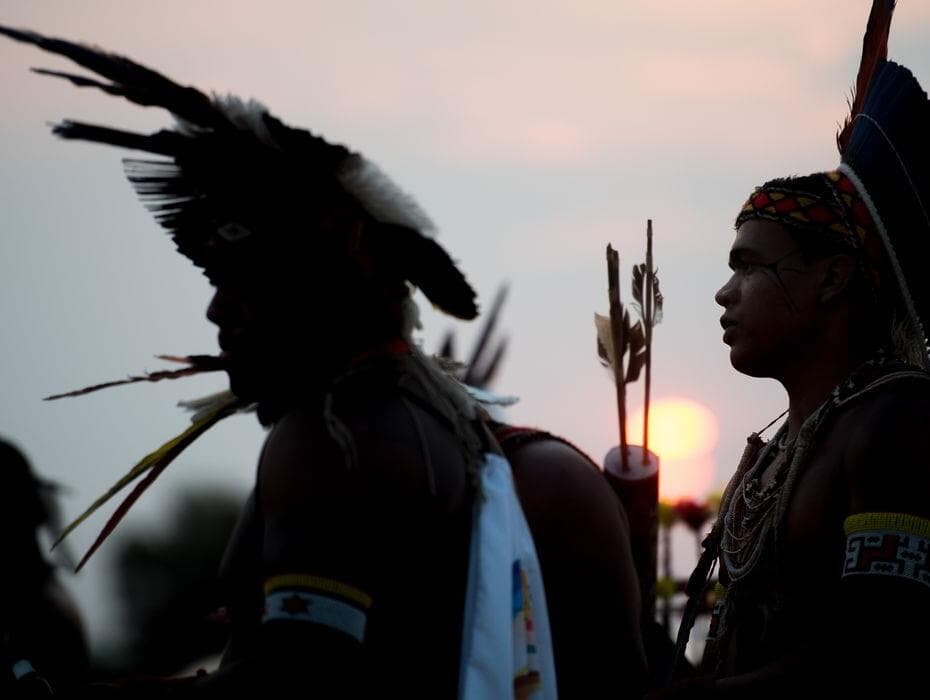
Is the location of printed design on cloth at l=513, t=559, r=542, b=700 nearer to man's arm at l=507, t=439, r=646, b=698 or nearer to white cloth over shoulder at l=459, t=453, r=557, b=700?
white cloth over shoulder at l=459, t=453, r=557, b=700

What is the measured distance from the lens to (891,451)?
3287mm

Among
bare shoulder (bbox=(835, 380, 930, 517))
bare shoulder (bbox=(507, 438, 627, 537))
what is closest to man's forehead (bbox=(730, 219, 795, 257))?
bare shoulder (bbox=(835, 380, 930, 517))

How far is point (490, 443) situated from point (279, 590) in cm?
72

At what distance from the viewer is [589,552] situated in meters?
3.91

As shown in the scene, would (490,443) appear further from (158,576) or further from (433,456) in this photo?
(158,576)

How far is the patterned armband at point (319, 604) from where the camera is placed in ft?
9.71

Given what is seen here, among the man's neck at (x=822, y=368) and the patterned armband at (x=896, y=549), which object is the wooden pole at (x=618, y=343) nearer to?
the man's neck at (x=822, y=368)

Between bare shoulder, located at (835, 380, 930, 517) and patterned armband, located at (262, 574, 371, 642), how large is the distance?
106 centimetres

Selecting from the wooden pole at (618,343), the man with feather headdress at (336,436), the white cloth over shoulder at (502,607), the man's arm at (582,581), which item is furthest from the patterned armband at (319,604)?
the wooden pole at (618,343)

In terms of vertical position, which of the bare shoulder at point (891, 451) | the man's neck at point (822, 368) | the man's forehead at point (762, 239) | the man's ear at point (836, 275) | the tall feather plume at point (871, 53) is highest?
the tall feather plume at point (871, 53)

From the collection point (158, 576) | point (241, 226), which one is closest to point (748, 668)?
point (241, 226)

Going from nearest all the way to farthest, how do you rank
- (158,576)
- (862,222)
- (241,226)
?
(241,226) → (862,222) → (158,576)

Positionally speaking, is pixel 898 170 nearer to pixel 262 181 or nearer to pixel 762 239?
pixel 762 239

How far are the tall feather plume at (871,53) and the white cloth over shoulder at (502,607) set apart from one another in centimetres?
129
